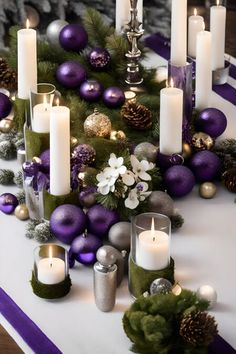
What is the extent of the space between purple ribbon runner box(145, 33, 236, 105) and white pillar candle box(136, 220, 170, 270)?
910 millimetres

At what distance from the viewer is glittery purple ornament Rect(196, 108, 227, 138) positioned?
7.20 ft

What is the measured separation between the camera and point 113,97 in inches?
90.3

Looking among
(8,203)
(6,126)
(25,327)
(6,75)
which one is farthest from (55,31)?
(25,327)

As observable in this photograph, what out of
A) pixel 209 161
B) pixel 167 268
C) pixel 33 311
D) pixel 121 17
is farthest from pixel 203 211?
pixel 121 17

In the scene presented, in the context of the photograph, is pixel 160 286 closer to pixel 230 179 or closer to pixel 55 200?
pixel 55 200

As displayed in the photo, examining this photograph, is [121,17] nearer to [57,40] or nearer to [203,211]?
[57,40]

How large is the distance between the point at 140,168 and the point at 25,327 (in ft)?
1.38

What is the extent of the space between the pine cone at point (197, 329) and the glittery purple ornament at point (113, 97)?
3.02ft

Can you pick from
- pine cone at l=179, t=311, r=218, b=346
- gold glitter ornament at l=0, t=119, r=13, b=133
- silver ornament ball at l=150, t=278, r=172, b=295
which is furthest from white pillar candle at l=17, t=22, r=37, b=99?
pine cone at l=179, t=311, r=218, b=346

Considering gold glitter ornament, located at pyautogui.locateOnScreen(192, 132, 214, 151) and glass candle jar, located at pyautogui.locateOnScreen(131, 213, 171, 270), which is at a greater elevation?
glass candle jar, located at pyautogui.locateOnScreen(131, 213, 171, 270)

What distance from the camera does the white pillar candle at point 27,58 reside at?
215cm

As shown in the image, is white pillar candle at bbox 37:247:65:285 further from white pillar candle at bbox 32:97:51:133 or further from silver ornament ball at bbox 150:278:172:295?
white pillar candle at bbox 32:97:51:133

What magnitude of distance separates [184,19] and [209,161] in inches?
17.5

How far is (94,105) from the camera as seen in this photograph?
233 centimetres
